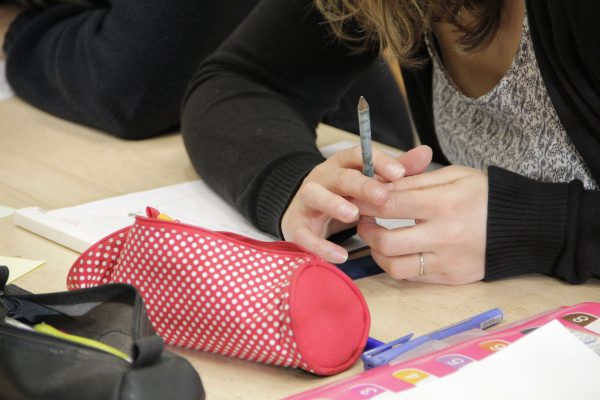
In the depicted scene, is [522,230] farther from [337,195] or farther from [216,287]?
[216,287]

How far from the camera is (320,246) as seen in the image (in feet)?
2.73

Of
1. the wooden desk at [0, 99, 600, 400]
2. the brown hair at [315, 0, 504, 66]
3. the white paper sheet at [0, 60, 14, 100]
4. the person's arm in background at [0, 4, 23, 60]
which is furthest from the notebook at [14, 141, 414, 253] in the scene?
the person's arm in background at [0, 4, 23, 60]

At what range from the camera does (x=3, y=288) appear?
2.18ft

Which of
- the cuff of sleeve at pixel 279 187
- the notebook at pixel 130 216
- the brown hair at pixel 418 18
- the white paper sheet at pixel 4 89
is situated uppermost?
the brown hair at pixel 418 18

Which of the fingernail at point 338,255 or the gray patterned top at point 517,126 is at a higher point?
the gray patterned top at point 517,126

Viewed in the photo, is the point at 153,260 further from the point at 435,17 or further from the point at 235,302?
the point at 435,17

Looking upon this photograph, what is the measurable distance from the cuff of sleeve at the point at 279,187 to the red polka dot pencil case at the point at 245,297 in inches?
10.4

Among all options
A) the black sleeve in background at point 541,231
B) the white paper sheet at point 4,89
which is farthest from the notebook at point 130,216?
the white paper sheet at point 4,89

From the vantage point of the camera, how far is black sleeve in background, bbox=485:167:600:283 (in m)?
0.82

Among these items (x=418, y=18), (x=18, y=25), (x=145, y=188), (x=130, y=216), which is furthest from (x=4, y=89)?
(x=418, y=18)

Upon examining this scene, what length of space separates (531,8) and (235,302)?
0.45 meters

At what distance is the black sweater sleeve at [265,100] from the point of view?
1017 mm

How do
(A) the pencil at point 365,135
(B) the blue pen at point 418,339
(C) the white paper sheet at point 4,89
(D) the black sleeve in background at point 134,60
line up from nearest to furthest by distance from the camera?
(B) the blue pen at point 418,339 → (A) the pencil at point 365,135 → (D) the black sleeve in background at point 134,60 → (C) the white paper sheet at point 4,89

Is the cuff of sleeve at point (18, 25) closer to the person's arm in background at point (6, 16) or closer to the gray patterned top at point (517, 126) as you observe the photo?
the person's arm in background at point (6, 16)
